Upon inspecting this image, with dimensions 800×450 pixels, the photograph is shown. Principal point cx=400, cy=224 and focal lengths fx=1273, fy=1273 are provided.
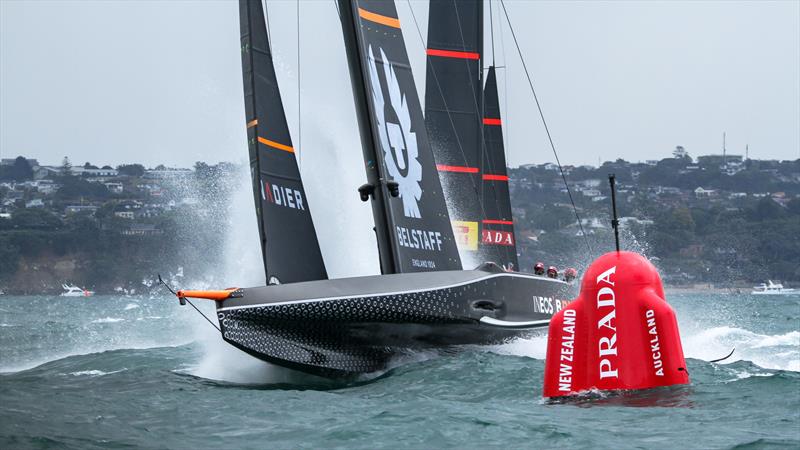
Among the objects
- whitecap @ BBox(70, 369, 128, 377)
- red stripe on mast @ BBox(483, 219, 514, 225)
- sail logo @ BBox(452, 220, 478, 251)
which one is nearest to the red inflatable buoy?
whitecap @ BBox(70, 369, 128, 377)

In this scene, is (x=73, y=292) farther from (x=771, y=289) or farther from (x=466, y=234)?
(x=466, y=234)

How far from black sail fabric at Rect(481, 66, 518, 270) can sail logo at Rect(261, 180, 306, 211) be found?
11.4ft

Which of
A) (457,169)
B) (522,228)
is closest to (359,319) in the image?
(457,169)

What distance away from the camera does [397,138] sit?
955cm

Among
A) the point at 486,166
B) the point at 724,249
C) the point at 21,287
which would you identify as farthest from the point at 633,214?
the point at 486,166

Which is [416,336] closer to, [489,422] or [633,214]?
[489,422]

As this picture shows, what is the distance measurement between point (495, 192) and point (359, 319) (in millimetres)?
5127

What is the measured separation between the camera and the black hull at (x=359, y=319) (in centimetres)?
850

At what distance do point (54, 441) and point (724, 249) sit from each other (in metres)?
49.7

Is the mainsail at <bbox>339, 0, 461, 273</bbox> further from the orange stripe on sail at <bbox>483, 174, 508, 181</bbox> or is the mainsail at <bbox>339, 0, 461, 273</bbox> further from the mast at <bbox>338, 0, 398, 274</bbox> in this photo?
the orange stripe on sail at <bbox>483, 174, 508, 181</bbox>

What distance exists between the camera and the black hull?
8500 mm

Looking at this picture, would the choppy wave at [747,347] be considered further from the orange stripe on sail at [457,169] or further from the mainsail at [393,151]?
the mainsail at [393,151]

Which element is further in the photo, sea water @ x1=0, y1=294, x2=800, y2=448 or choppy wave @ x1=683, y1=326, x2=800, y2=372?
choppy wave @ x1=683, y1=326, x2=800, y2=372

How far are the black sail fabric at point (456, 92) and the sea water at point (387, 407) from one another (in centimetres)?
307
